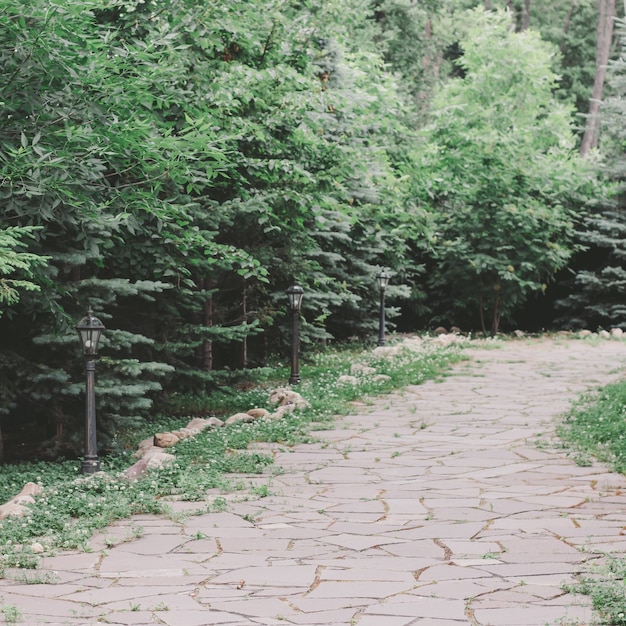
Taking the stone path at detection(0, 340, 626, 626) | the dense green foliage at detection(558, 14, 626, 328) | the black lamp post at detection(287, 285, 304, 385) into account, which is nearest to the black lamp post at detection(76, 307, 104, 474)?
the stone path at detection(0, 340, 626, 626)

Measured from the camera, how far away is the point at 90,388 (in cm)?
811

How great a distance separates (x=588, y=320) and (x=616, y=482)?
15.0m

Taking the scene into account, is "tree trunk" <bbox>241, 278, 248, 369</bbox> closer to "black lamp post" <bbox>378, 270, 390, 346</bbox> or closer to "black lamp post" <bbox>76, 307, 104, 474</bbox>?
"black lamp post" <bbox>378, 270, 390, 346</bbox>

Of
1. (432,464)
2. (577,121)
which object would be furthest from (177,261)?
(577,121)

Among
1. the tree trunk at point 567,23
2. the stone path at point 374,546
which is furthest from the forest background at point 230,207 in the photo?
the tree trunk at point 567,23

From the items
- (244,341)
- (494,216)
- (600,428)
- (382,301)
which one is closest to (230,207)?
(244,341)

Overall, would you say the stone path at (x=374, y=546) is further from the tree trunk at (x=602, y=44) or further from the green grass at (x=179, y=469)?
the tree trunk at (x=602, y=44)

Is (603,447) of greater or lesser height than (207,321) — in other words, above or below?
below

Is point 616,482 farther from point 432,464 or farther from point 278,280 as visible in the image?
point 278,280

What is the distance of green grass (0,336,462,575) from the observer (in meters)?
6.04

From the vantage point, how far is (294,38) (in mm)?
12695

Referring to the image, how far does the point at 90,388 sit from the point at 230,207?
11.5ft

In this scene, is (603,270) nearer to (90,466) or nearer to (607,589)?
(90,466)

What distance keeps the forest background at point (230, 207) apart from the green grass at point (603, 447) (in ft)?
12.3
